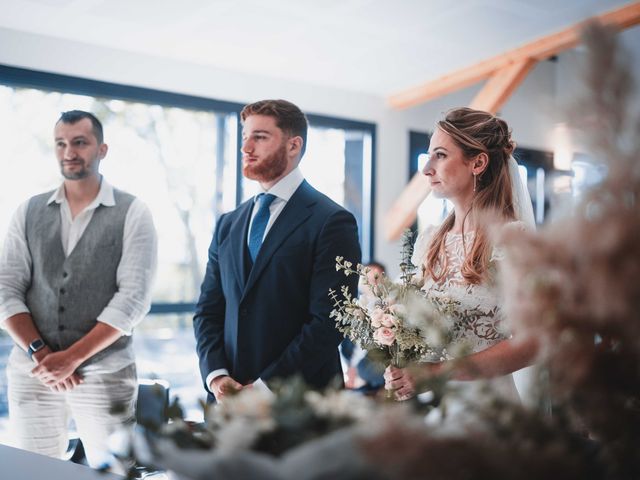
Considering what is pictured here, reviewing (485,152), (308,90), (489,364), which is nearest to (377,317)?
(489,364)

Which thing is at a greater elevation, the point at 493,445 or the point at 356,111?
the point at 356,111

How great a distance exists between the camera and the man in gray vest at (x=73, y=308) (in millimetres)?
2523

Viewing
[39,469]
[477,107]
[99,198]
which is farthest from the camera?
[477,107]

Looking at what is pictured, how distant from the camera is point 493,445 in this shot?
66 cm

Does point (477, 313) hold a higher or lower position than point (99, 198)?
lower

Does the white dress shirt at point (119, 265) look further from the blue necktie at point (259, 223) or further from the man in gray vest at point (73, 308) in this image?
the blue necktie at point (259, 223)

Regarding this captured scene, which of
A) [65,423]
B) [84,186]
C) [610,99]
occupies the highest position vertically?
[84,186]

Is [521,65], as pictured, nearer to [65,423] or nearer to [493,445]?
[65,423]

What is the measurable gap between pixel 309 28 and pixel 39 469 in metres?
3.31

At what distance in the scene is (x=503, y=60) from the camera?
4.73 meters

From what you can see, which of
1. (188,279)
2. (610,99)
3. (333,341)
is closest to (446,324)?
(333,341)

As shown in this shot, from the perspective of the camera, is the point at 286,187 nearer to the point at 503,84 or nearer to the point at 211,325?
the point at 211,325

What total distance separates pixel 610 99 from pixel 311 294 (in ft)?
4.92

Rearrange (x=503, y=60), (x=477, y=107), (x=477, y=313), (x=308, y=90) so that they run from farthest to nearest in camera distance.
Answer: (x=308, y=90)
(x=477, y=107)
(x=503, y=60)
(x=477, y=313)
